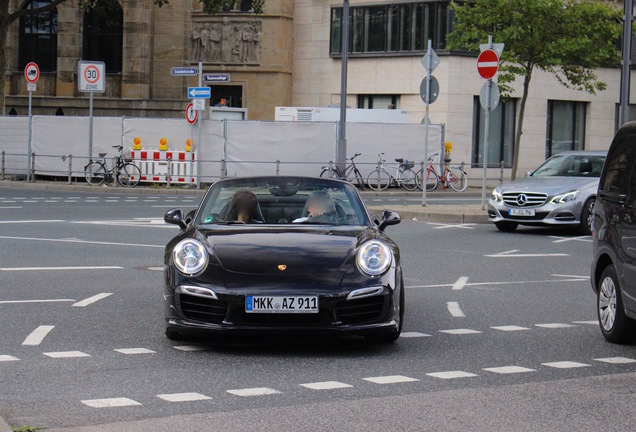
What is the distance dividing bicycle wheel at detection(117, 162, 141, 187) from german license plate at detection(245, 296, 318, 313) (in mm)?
27968

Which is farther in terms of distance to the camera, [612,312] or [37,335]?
[612,312]

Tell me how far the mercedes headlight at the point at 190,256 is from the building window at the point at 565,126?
44363mm

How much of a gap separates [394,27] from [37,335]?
41.8 metres

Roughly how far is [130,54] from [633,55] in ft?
70.5

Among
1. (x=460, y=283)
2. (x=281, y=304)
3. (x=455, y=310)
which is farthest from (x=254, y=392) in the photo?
(x=460, y=283)

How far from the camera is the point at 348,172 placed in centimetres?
3791

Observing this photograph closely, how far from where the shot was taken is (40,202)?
28.7m

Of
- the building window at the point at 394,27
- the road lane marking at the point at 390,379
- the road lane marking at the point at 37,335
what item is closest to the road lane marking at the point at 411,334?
the road lane marking at the point at 390,379

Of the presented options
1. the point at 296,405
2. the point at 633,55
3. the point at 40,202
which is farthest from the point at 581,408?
the point at 633,55

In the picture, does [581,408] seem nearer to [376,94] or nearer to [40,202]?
[40,202]

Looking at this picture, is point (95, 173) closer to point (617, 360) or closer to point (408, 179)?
point (408, 179)

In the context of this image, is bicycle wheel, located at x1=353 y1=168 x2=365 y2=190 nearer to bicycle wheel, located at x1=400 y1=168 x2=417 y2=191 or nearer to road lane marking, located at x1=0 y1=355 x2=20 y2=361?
bicycle wheel, located at x1=400 y1=168 x2=417 y2=191

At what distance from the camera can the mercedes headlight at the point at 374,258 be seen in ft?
29.8

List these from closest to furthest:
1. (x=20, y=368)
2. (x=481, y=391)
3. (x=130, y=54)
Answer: (x=481, y=391) < (x=20, y=368) < (x=130, y=54)
